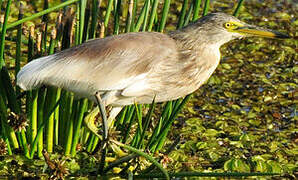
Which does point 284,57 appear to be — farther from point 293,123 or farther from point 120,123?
point 120,123

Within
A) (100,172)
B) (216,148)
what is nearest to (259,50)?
(216,148)

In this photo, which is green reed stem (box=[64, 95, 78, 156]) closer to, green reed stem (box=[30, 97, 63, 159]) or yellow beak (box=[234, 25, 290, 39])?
green reed stem (box=[30, 97, 63, 159])

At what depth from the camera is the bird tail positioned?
9.27 feet

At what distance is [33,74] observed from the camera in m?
2.82

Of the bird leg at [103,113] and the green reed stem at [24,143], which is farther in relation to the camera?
the green reed stem at [24,143]

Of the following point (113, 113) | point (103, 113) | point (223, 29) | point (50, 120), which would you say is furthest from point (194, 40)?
point (50, 120)

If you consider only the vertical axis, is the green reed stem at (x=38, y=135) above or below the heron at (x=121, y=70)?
below

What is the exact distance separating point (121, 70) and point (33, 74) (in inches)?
16.2

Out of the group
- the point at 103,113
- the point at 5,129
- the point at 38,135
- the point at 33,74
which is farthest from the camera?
the point at 5,129

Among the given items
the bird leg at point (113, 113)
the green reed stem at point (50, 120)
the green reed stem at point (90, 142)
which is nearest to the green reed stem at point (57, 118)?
the green reed stem at point (50, 120)

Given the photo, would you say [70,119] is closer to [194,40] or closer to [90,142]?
[90,142]

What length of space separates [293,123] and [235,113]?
0.38 m

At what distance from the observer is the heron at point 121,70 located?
9.33 feet

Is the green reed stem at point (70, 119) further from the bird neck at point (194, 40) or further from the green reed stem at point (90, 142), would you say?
the bird neck at point (194, 40)
